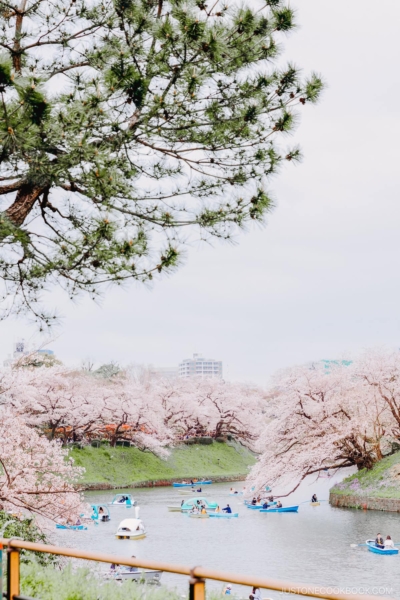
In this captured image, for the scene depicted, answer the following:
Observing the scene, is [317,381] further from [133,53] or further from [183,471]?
[133,53]

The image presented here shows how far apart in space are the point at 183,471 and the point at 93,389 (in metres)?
6.62

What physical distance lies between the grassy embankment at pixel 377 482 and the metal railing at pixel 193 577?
1904 centimetres

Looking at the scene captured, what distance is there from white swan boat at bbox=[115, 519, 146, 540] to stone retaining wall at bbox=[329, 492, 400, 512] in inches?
294

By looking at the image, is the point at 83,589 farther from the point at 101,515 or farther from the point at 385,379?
the point at 385,379

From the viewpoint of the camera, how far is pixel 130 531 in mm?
17703

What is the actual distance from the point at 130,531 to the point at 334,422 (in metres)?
8.75

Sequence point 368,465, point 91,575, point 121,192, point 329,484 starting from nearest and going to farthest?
point 91,575 < point 121,192 < point 368,465 < point 329,484

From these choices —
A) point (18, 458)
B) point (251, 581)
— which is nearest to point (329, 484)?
point (18, 458)

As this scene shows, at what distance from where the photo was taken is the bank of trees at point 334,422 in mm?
22484

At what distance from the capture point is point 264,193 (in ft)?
21.5

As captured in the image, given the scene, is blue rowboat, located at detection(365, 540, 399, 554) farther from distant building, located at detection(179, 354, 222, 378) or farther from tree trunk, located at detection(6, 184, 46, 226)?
distant building, located at detection(179, 354, 222, 378)

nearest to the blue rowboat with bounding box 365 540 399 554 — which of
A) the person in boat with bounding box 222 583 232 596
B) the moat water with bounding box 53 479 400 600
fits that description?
the moat water with bounding box 53 479 400 600

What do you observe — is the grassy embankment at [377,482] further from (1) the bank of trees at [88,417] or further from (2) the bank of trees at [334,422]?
(1) the bank of trees at [88,417]

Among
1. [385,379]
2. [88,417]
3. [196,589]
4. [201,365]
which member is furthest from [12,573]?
[201,365]
